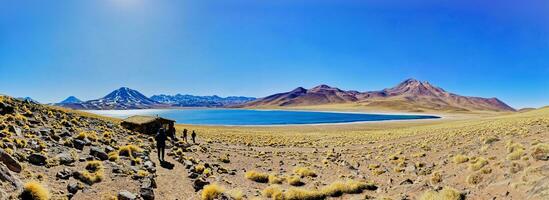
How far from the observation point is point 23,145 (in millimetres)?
14867

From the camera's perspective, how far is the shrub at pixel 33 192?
972 cm

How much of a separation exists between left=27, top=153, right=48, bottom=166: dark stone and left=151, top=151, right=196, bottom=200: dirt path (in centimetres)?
464

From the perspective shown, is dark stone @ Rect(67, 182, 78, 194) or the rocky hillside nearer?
the rocky hillside

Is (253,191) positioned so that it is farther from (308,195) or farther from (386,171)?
(386,171)

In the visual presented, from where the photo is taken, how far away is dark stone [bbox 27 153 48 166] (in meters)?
13.2

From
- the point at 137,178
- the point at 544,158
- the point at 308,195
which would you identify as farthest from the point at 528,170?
the point at 137,178

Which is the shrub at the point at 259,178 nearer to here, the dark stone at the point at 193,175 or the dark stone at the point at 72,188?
the dark stone at the point at 193,175

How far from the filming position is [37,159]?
13.3 m

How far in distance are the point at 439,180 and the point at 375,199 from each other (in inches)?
200

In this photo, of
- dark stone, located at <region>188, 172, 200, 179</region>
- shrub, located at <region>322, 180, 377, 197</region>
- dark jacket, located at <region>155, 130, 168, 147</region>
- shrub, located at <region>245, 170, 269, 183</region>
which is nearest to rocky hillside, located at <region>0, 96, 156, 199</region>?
dark jacket, located at <region>155, 130, 168, 147</region>

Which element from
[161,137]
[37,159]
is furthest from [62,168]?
[161,137]

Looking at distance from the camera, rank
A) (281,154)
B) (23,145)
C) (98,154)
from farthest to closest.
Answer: (281,154) → (98,154) → (23,145)

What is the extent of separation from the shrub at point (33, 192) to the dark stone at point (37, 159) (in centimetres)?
378

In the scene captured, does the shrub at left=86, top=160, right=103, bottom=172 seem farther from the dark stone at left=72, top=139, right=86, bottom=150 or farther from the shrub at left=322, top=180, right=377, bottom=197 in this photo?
the shrub at left=322, top=180, right=377, bottom=197
